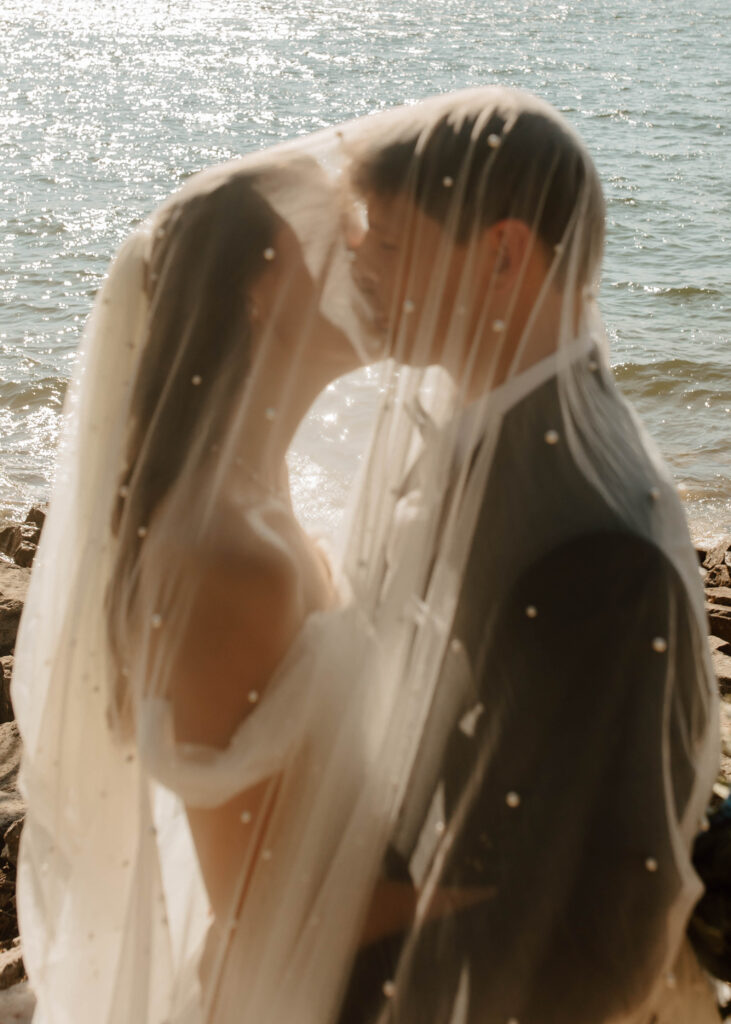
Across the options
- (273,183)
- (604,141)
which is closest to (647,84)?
(604,141)

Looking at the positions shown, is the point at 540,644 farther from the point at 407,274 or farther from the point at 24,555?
the point at 24,555

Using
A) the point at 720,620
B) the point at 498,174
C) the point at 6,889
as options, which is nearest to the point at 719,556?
the point at 720,620

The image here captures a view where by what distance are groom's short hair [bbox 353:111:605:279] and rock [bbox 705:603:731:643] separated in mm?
3709

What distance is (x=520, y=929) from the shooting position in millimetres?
1567

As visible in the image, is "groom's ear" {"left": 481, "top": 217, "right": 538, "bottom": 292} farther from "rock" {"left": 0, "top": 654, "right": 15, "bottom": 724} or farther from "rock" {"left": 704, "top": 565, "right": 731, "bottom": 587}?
"rock" {"left": 704, "top": 565, "right": 731, "bottom": 587}

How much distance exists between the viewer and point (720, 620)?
5000 mm

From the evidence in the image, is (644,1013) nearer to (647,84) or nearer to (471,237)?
(471,237)

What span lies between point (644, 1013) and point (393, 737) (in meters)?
0.53

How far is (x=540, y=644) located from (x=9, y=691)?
9.93ft

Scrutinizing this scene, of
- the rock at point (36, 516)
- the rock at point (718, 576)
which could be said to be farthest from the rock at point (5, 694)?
the rock at point (718, 576)

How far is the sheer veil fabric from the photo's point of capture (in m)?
1.54

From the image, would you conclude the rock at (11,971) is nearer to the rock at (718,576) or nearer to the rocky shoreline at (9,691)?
the rocky shoreline at (9,691)

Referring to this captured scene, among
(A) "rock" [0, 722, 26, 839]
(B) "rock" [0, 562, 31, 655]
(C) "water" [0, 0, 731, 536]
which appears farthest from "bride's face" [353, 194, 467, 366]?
(B) "rock" [0, 562, 31, 655]

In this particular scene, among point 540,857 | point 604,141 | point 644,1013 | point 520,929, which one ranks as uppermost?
point 540,857
